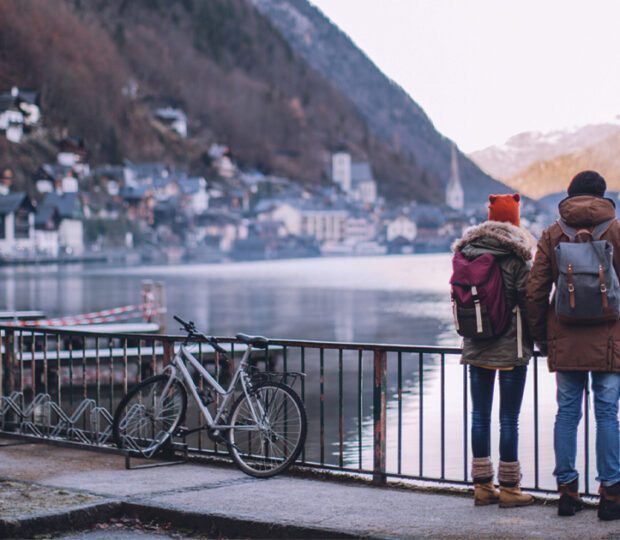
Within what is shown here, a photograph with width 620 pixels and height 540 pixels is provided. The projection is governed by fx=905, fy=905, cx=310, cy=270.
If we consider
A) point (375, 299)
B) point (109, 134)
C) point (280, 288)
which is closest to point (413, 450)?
point (375, 299)

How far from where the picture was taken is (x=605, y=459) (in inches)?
194

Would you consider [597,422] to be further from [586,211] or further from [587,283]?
[586,211]

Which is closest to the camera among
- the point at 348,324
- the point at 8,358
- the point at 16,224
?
the point at 8,358

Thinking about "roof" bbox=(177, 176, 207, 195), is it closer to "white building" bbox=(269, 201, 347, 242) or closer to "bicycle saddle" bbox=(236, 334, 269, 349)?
"white building" bbox=(269, 201, 347, 242)

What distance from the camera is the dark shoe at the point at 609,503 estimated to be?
4809 millimetres

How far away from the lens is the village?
118 meters

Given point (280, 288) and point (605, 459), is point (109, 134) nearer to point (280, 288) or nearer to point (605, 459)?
point (280, 288)

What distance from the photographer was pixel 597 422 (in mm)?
4926

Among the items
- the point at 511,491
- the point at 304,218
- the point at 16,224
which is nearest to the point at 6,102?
the point at 16,224

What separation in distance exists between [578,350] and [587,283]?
39 cm

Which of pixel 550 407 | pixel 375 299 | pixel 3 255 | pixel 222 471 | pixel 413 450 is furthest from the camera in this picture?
pixel 3 255

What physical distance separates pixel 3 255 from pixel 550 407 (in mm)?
105114

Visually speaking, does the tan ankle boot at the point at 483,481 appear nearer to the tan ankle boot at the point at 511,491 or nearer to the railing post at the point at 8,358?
the tan ankle boot at the point at 511,491

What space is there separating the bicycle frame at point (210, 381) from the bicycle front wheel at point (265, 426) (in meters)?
0.03
